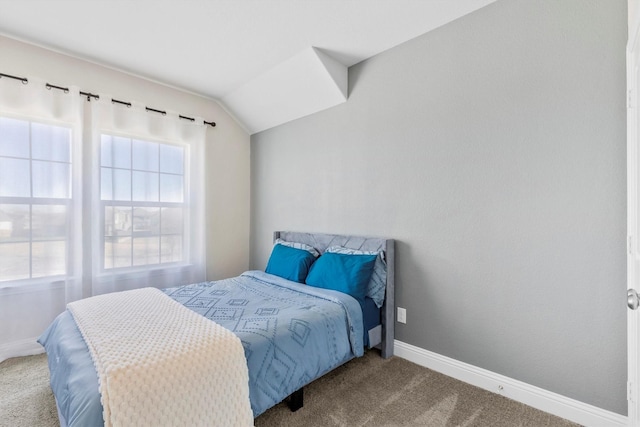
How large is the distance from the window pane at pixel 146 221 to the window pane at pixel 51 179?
0.57 metres

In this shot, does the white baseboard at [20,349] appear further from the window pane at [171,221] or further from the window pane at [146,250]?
the window pane at [171,221]

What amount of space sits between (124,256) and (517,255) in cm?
336

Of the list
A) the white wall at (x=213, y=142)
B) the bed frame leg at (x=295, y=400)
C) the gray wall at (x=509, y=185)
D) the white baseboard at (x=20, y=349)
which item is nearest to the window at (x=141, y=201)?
the white wall at (x=213, y=142)

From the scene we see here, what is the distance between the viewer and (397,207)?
236 centimetres

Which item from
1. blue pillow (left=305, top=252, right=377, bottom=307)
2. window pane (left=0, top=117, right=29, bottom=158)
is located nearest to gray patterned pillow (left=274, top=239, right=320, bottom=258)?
blue pillow (left=305, top=252, right=377, bottom=307)

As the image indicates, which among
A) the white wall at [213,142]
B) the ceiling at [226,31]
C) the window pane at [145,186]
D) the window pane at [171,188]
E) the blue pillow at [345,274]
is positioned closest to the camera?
the ceiling at [226,31]

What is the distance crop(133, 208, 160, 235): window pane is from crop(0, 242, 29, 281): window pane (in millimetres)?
807

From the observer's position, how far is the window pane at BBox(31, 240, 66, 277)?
2438mm

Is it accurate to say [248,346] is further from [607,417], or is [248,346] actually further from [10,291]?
[10,291]

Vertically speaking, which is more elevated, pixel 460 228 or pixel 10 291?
pixel 460 228

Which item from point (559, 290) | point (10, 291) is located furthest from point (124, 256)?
point (559, 290)

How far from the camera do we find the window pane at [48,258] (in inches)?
96.0

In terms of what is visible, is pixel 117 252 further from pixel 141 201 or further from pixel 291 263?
pixel 291 263

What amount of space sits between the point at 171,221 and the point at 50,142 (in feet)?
3.97
